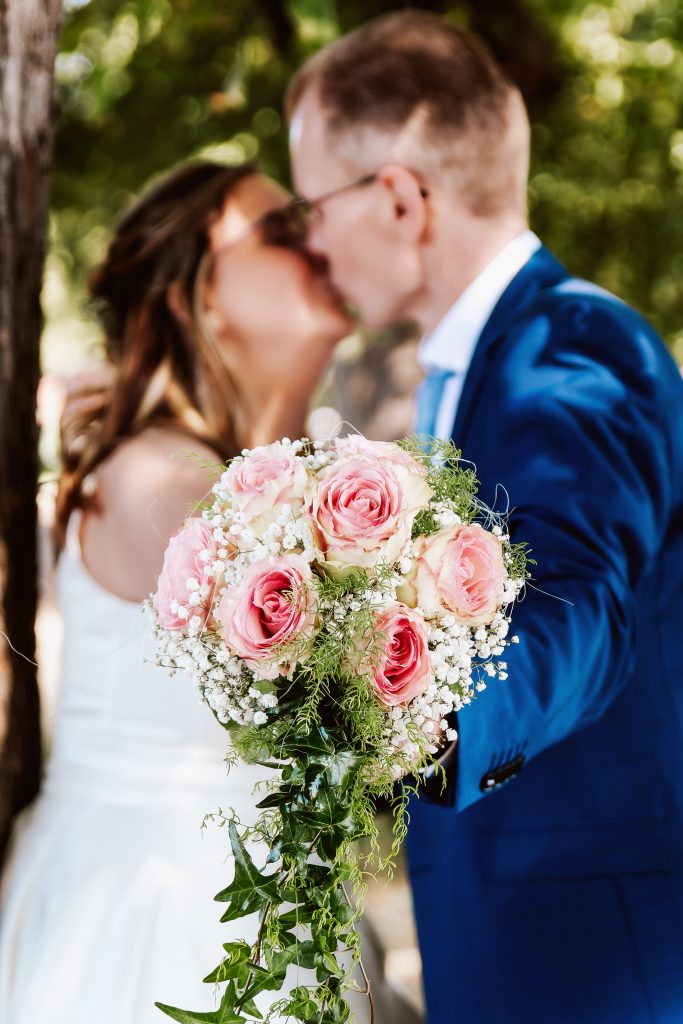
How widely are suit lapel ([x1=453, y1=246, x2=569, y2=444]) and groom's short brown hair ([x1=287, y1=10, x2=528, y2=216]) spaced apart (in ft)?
1.06

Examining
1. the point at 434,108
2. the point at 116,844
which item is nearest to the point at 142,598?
the point at 116,844

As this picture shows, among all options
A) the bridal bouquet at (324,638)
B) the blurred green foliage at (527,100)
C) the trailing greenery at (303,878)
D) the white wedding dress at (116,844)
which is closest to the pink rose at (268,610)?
the bridal bouquet at (324,638)

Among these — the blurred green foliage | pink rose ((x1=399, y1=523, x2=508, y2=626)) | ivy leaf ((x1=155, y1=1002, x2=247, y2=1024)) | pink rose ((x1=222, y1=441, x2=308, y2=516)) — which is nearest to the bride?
ivy leaf ((x1=155, y1=1002, x2=247, y2=1024))

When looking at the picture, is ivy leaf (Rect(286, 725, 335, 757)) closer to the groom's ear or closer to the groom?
the groom

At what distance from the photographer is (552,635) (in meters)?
1.45

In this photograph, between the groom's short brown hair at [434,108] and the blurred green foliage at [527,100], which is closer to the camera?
the groom's short brown hair at [434,108]

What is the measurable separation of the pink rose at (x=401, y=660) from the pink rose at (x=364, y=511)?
0.08 meters

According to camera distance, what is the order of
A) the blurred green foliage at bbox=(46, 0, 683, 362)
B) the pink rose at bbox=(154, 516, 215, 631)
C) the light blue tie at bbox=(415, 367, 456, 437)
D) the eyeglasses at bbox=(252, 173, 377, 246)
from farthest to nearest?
the blurred green foliage at bbox=(46, 0, 683, 362), the eyeglasses at bbox=(252, 173, 377, 246), the light blue tie at bbox=(415, 367, 456, 437), the pink rose at bbox=(154, 516, 215, 631)

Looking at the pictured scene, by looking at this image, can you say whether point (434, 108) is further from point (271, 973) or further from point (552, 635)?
point (271, 973)

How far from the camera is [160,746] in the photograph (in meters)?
2.31

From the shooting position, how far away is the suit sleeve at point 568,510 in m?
1.42

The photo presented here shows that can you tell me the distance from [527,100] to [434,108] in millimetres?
2270

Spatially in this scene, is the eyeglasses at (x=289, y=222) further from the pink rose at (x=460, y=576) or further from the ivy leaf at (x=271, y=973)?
the ivy leaf at (x=271, y=973)

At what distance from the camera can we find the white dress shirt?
7.50ft
